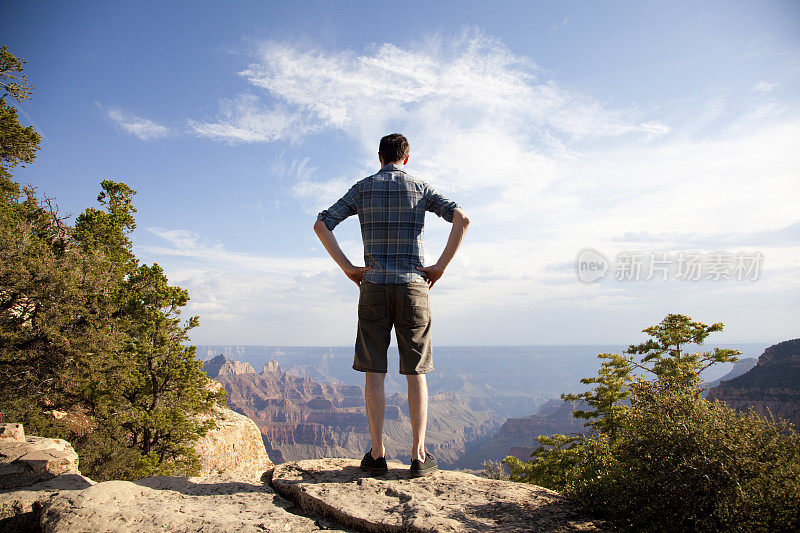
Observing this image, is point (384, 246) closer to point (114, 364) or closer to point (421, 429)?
point (421, 429)

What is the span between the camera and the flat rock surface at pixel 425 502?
318cm

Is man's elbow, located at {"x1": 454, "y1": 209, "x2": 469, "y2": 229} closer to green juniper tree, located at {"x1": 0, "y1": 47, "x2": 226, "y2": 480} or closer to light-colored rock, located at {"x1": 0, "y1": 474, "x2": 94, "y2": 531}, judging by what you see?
Answer: light-colored rock, located at {"x1": 0, "y1": 474, "x2": 94, "y2": 531}

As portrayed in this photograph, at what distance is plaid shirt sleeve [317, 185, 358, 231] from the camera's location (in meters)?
4.46

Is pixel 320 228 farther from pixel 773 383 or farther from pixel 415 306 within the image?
pixel 773 383

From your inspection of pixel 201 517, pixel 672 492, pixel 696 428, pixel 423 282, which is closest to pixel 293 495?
pixel 201 517

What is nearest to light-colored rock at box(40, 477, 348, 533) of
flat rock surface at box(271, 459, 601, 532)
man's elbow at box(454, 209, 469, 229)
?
flat rock surface at box(271, 459, 601, 532)

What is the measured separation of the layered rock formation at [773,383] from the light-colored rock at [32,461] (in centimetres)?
8582

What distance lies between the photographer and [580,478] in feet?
Result: 12.3

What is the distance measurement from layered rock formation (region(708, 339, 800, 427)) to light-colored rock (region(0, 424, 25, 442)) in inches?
3394

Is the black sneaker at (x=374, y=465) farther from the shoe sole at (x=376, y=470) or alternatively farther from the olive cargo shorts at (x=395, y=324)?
the olive cargo shorts at (x=395, y=324)

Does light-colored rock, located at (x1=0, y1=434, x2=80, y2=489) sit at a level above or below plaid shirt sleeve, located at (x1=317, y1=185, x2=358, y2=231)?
below

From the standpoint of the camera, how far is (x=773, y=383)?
74.8 m

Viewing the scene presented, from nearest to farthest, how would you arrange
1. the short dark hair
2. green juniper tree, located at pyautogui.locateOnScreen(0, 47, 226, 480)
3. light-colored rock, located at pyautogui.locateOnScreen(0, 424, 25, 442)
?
the short dark hair → light-colored rock, located at pyautogui.locateOnScreen(0, 424, 25, 442) → green juniper tree, located at pyautogui.locateOnScreen(0, 47, 226, 480)

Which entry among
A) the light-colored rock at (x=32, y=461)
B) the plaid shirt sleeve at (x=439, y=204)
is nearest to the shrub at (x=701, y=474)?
the plaid shirt sleeve at (x=439, y=204)
